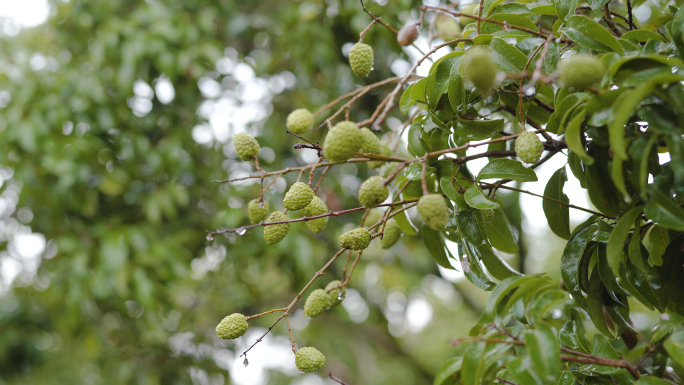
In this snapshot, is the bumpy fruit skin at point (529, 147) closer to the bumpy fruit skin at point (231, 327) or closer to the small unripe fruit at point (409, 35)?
the small unripe fruit at point (409, 35)

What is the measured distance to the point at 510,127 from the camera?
1355mm

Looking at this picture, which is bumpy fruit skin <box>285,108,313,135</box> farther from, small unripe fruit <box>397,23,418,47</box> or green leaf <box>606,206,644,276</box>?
green leaf <box>606,206,644,276</box>

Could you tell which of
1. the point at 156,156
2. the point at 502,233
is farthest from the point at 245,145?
the point at 156,156

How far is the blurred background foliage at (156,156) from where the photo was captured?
78.7 inches

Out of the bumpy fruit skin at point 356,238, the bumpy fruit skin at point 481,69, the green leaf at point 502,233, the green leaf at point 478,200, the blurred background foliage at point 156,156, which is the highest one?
the bumpy fruit skin at point 481,69

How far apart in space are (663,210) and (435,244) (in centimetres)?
45

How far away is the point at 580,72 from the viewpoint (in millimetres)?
569

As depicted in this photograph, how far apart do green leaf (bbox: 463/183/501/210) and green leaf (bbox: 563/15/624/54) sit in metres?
0.24

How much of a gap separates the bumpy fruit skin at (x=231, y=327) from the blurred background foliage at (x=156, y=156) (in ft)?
3.21

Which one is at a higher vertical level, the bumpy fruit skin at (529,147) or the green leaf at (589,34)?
the green leaf at (589,34)

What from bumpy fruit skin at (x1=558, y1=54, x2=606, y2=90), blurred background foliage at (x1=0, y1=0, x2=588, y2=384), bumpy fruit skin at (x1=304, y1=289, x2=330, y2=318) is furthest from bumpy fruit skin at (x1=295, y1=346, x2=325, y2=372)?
blurred background foliage at (x1=0, y1=0, x2=588, y2=384)

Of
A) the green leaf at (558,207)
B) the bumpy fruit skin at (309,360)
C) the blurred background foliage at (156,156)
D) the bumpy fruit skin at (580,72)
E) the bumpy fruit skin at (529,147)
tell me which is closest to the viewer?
the bumpy fruit skin at (580,72)

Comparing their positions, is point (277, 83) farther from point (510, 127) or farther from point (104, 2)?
point (510, 127)

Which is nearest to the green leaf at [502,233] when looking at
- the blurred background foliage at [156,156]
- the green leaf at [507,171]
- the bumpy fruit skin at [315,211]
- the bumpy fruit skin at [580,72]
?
the green leaf at [507,171]
